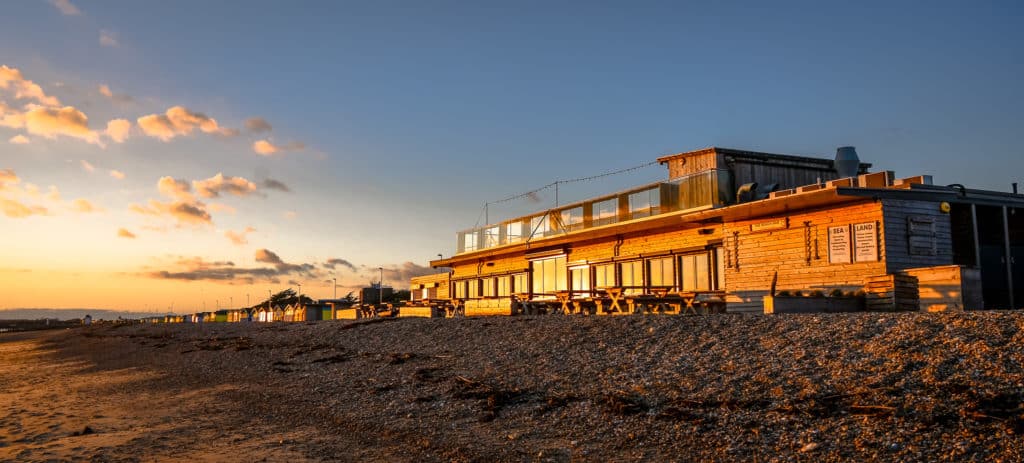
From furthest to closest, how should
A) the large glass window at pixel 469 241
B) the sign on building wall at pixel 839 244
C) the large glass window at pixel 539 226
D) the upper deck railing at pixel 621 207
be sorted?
1. the large glass window at pixel 469 241
2. the large glass window at pixel 539 226
3. the upper deck railing at pixel 621 207
4. the sign on building wall at pixel 839 244

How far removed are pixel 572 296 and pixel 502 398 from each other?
16191mm

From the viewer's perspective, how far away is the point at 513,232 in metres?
40.8

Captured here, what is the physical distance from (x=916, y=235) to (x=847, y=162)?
10.4m

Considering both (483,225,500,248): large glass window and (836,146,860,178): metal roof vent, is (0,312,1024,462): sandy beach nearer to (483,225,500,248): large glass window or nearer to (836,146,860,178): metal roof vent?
(836,146,860,178): metal roof vent

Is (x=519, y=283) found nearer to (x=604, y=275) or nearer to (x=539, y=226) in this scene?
(x=539, y=226)

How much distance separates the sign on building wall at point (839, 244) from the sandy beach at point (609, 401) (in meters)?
7.85

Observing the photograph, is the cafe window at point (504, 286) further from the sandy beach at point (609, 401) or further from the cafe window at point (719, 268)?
the sandy beach at point (609, 401)

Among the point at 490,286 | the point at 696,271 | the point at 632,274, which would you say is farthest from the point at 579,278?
the point at 490,286

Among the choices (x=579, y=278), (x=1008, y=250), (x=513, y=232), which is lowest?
(x=579, y=278)

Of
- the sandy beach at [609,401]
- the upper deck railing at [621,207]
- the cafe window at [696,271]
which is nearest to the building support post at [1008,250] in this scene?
the upper deck railing at [621,207]

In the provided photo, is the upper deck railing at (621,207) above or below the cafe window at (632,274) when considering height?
above

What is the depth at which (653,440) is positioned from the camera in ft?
31.0

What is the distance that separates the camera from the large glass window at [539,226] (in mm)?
37719

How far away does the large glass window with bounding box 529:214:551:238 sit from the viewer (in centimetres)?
3772
